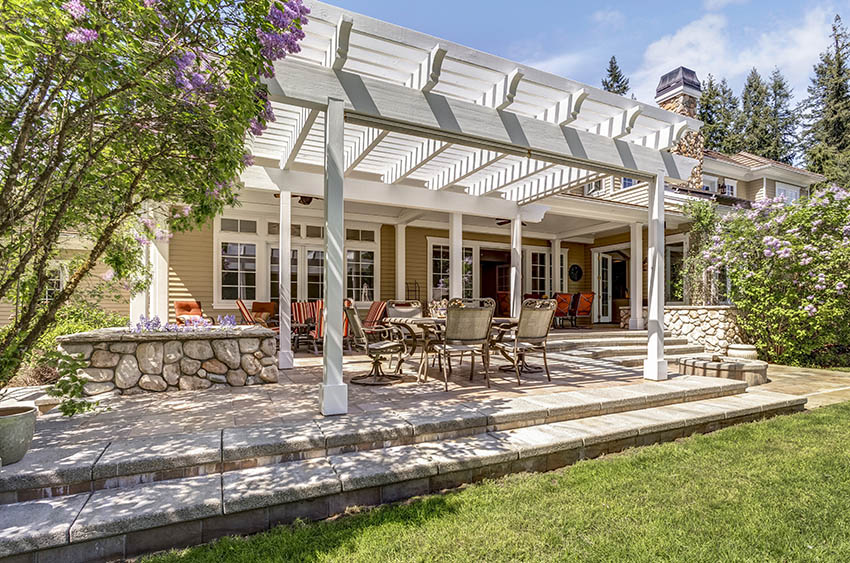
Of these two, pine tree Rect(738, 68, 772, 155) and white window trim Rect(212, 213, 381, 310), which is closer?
white window trim Rect(212, 213, 381, 310)

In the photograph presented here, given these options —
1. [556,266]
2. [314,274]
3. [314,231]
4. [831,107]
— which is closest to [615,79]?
[831,107]

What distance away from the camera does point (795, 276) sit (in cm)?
752

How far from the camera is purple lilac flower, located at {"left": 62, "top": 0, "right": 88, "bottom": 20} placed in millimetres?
1901

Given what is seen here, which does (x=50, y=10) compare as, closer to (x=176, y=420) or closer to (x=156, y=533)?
(x=156, y=533)

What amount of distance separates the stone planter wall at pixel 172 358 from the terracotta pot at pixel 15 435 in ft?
5.24

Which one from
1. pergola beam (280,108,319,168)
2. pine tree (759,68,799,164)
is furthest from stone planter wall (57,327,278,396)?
pine tree (759,68,799,164)

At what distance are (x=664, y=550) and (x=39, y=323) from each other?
3.80 metres

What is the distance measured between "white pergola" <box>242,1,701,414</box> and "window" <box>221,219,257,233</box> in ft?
6.76

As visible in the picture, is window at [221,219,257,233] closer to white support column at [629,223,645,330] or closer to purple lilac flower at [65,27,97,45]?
purple lilac flower at [65,27,97,45]

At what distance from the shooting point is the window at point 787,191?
48.2ft

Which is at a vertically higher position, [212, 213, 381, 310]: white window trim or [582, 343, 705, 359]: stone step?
[212, 213, 381, 310]: white window trim

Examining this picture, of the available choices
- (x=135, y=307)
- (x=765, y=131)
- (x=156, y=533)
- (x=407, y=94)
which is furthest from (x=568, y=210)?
(x=765, y=131)

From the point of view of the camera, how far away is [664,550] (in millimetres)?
2004

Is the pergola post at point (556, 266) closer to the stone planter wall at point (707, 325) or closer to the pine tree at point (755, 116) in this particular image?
the stone planter wall at point (707, 325)
